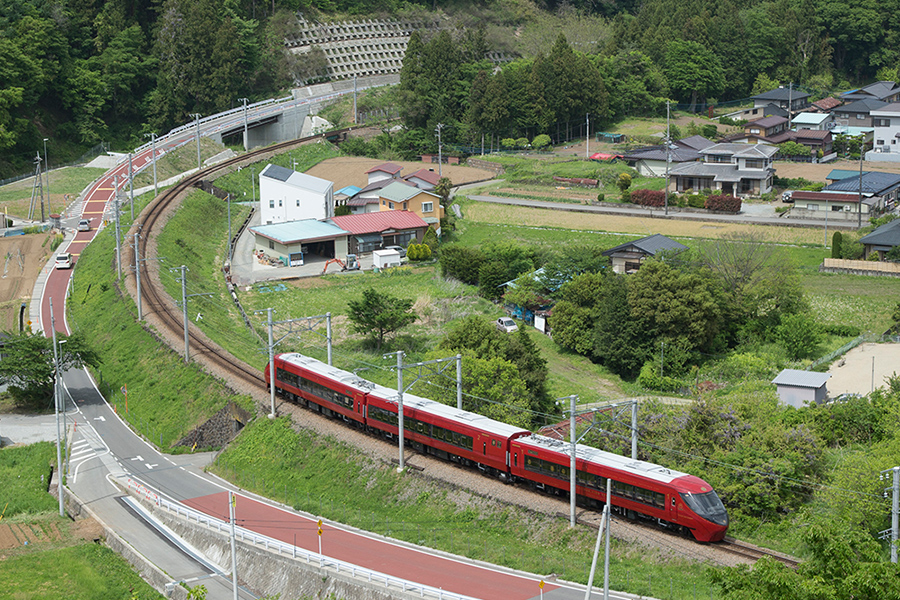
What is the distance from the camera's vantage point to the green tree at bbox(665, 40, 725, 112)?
121 metres

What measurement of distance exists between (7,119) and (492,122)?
4453 centimetres

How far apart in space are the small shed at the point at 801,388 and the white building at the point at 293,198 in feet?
139

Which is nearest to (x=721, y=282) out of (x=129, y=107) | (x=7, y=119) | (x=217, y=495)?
(x=217, y=495)

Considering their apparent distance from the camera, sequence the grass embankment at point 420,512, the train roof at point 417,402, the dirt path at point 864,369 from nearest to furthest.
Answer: the grass embankment at point 420,512
the train roof at point 417,402
the dirt path at point 864,369

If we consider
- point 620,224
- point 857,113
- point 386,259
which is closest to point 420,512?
point 386,259

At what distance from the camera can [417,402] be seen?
38.2m

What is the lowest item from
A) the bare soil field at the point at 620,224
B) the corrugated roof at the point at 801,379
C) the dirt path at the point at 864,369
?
the dirt path at the point at 864,369

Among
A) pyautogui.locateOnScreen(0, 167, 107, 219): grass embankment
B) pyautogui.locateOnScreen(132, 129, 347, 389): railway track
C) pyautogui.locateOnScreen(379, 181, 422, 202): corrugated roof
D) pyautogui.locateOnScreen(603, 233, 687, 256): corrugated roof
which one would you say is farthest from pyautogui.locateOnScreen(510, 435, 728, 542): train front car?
pyautogui.locateOnScreen(0, 167, 107, 219): grass embankment

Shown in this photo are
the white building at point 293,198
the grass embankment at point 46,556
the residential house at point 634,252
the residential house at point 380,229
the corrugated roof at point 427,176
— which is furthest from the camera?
the corrugated roof at point 427,176

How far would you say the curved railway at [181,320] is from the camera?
29422 mm

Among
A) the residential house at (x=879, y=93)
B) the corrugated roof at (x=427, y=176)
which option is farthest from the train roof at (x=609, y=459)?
the residential house at (x=879, y=93)

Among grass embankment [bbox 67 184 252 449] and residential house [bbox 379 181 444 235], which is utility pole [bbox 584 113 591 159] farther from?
grass embankment [bbox 67 184 252 449]

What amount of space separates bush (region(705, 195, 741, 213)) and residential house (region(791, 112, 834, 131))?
113ft

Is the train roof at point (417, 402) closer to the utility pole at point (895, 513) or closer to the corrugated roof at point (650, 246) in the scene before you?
the utility pole at point (895, 513)
